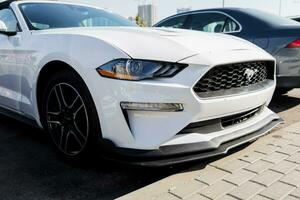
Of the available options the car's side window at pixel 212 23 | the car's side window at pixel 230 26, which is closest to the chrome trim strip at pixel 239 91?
the car's side window at pixel 230 26

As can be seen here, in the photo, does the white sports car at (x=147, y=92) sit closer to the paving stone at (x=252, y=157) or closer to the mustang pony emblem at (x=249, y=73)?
the mustang pony emblem at (x=249, y=73)

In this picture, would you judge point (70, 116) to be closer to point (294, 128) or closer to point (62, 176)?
point (62, 176)

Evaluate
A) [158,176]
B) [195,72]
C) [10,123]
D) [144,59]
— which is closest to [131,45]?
[144,59]

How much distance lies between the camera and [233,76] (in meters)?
2.63

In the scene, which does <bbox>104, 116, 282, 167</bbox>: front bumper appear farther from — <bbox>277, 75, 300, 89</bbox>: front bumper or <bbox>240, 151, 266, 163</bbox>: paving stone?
<bbox>277, 75, 300, 89</bbox>: front bumper

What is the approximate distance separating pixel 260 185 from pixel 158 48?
1.19 metres

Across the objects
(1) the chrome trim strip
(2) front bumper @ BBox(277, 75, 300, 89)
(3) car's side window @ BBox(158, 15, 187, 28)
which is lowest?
(2) front bumper @ BBox(277, 75, 300, 89)

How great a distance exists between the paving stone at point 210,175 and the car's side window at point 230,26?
2865 mm

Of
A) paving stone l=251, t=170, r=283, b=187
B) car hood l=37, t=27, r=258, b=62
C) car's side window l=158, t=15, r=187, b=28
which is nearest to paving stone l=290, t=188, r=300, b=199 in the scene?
paving stone l=251, t=170, r=283, b=187

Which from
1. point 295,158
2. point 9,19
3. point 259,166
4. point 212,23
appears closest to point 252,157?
point 259,166

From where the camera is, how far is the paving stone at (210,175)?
248 centimetres

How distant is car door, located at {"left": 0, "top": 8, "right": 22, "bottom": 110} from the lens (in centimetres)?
338

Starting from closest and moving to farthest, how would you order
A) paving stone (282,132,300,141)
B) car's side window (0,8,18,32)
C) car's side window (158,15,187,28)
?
paving stone (282,132,300,141), car's side window (0,8,18,32), car's side window (158,15,187,28)

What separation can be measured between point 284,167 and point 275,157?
0.21m
